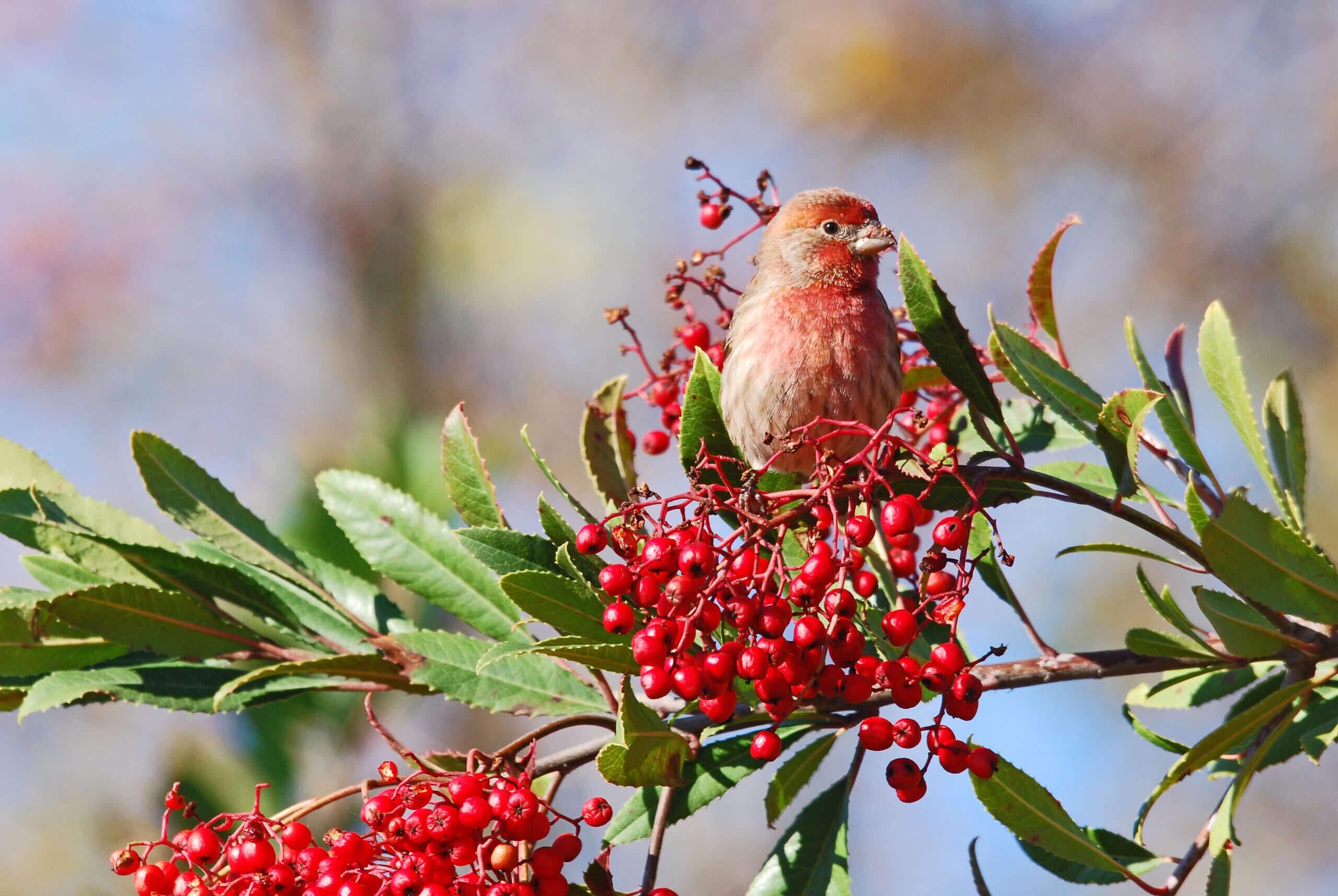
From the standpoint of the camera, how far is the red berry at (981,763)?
1.89m

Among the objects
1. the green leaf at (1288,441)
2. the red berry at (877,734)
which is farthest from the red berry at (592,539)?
the green leaf at (1288,441)

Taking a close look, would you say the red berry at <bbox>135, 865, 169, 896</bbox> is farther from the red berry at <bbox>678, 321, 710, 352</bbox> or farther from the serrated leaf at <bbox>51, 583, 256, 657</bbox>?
the red berry at <bbox>678, 321, 710, 352</bbox>

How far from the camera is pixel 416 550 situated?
257 centimetres

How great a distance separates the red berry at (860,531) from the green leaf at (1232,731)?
0.60 meters

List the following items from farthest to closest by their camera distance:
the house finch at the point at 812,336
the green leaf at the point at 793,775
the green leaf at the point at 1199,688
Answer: the house finch at the point at 812,336
the green leaf at the point at 1199,688
the green leaf at the point at 793,775

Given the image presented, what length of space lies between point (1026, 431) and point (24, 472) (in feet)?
7.57

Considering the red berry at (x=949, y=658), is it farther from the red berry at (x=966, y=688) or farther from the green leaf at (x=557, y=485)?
the green leaf at (x=557, y=485)

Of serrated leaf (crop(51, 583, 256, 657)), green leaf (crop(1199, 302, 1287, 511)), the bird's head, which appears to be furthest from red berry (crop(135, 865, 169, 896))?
the bird's head

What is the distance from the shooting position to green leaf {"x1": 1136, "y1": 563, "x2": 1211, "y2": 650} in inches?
78.5

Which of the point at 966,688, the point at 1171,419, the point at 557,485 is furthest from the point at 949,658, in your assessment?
the point at 1171,419

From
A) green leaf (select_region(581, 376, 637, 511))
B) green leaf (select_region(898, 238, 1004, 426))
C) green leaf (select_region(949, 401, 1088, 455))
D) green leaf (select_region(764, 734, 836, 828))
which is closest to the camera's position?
green leaf (select_region(898, 238, 1004, 426))

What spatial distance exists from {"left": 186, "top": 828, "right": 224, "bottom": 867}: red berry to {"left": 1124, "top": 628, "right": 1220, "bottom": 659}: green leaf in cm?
158

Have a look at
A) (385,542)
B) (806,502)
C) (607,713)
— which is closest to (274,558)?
(385,542)

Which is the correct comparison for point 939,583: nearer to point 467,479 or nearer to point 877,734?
point 877,734
